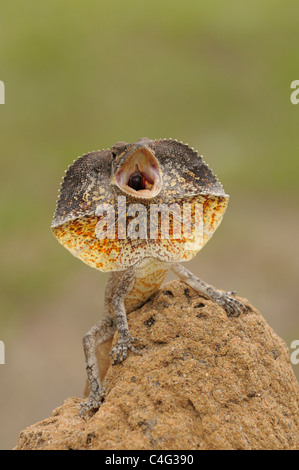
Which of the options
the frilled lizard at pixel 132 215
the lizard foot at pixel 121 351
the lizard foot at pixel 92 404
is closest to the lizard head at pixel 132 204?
the frilled lizard at pixel 132 215

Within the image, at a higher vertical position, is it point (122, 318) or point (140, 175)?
point (140, 175)

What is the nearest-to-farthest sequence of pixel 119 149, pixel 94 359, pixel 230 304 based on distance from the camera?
pixel 119 149 < pixel 230 304 < pixel 94 359

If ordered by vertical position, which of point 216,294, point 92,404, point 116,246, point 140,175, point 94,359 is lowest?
point 92,404

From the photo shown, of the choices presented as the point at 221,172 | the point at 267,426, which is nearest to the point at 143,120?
the point at 221,172

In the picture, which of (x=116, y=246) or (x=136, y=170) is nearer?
(x=136, y=170)

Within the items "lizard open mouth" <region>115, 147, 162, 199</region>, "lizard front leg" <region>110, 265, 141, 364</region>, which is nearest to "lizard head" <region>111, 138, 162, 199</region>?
"lizard open mouth" <region>115, 147, 162, 199</region>

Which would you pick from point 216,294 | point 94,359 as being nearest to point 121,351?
point 94,359

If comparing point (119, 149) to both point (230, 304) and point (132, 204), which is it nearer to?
point (132, 204)
